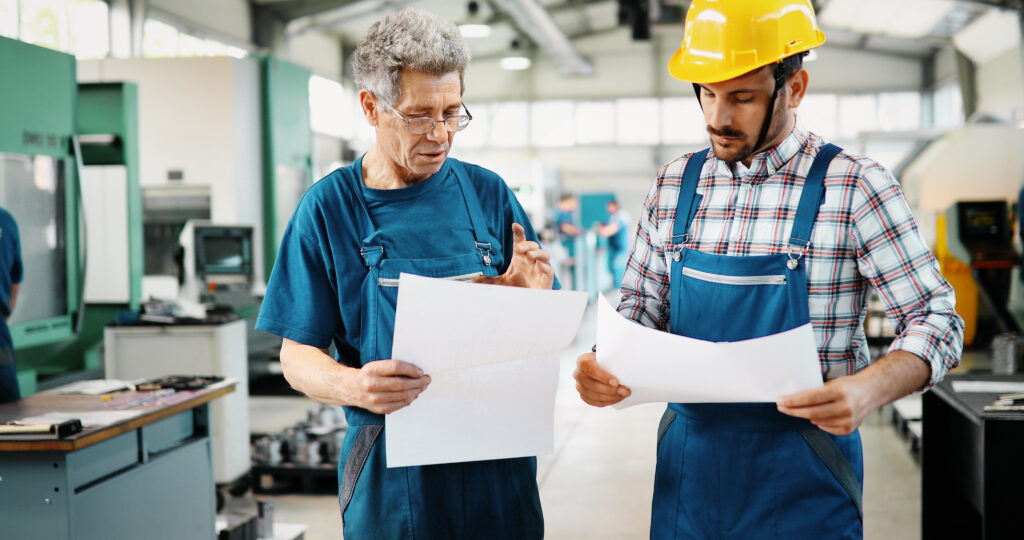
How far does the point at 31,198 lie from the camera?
4445 millimetres

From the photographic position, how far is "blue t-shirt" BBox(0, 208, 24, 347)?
361 centimetres

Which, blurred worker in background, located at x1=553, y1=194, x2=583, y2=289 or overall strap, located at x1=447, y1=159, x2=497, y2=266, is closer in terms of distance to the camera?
overall strap, located at x1=447, y1=159, x2=497, y2=266

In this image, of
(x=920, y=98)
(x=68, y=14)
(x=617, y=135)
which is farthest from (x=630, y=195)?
(x=68, y=14)

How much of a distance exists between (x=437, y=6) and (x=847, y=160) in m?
12.8

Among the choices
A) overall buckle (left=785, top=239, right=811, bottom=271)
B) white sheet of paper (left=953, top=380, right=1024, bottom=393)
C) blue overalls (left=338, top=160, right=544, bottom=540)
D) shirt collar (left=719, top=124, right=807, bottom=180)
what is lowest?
white sheet of paper (left=953, top=380, right=1024, bottom=393)

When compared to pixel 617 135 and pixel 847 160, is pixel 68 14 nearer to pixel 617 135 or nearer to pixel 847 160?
pixel 847 160

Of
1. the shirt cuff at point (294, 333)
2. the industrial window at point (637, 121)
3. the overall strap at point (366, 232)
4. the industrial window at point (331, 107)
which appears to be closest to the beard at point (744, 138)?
the overall strap at point (366, 232)

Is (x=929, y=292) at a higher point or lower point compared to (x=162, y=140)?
lower

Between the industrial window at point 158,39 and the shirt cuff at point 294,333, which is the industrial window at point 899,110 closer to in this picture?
the industrial window at point 158,39

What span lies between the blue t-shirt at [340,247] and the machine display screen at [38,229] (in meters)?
3.44

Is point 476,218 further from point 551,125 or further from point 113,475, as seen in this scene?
point 551,125

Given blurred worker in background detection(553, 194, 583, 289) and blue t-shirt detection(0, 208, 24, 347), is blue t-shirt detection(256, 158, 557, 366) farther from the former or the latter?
blurred worker in background detection(553, 194, 583, 289)

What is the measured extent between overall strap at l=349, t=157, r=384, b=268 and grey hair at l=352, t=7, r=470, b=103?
18 centimetres

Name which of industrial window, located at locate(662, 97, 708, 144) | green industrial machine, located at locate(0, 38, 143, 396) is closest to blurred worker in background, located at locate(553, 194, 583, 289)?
industrial window, located at locate(662, 97, 708, 144)
